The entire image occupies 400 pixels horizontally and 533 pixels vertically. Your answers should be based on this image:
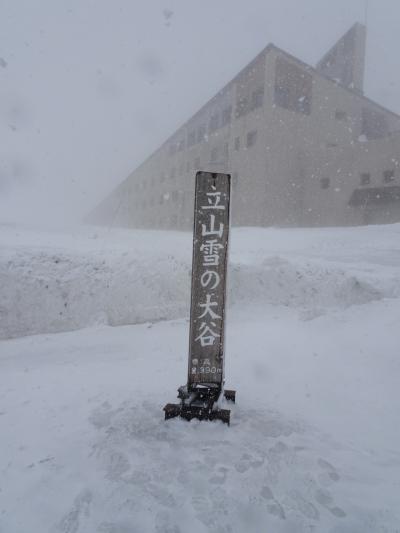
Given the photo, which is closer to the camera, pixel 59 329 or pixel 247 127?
pixel 59 329

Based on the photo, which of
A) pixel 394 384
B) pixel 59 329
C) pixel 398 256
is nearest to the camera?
pixel 394 384

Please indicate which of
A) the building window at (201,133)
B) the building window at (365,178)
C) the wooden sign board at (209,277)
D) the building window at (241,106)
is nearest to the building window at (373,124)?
the building window at (365,178)

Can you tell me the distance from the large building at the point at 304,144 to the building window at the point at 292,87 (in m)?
0.07

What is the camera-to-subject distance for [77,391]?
4152mm

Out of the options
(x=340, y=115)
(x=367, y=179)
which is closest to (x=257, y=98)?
(x=340, y=115)

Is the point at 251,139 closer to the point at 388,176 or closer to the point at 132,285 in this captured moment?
the point at 388,176

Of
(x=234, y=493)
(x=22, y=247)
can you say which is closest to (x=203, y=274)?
(x=234, y=493)

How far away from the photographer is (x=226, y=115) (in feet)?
88.9

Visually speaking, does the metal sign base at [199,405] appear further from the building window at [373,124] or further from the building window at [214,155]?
the building window at [373,124]

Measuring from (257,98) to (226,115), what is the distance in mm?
3959

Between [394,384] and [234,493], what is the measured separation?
3.12 meters

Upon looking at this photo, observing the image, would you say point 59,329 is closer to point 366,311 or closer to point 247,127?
point 366,311

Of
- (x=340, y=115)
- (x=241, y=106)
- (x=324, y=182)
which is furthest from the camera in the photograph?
(x=340, y=115)

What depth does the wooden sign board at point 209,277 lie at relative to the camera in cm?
354
